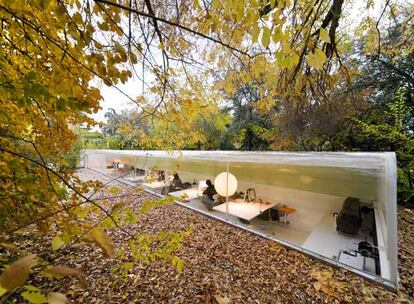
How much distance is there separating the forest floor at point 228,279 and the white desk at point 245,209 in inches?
55.6

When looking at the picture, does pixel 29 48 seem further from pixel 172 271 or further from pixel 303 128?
pixel 303 128

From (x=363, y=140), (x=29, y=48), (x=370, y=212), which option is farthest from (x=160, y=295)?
(x=363, y=140)

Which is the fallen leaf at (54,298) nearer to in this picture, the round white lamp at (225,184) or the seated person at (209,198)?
the round white lamp at (225,184)

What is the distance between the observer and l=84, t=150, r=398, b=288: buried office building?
9.36 ft

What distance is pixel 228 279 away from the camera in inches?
96.0

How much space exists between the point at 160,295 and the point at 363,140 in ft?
26.5

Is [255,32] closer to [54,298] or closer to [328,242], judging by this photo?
[54,298]

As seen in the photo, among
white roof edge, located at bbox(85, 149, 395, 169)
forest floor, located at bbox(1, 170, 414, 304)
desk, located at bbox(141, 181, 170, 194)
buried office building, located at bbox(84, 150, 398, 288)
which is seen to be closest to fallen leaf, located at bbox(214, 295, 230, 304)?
forest floor, located at bbox(1, 170, 414, 304)

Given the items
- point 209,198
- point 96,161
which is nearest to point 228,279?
point 209,198

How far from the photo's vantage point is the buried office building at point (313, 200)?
9.36ft

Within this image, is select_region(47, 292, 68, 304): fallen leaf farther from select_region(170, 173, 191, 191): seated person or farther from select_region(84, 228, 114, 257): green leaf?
select_region(170, 173, 191, 191): seated person

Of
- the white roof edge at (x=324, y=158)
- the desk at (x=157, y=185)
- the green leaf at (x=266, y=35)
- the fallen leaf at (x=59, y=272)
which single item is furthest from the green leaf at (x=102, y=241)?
the desk at (x=157, y=185)

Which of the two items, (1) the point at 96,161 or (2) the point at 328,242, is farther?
(1) the point at 96,161

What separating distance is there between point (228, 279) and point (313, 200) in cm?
525
